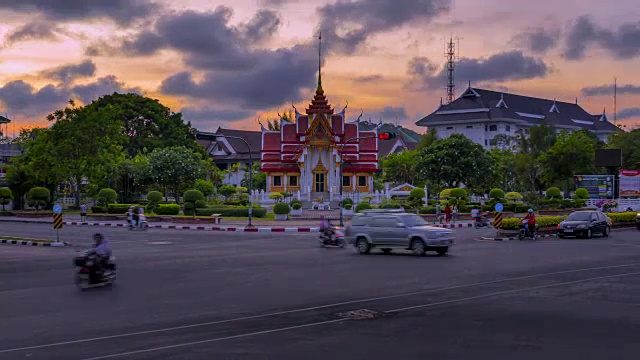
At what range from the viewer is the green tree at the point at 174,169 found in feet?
210

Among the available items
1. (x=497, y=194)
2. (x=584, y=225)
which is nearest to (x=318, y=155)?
(x=497, y=194)

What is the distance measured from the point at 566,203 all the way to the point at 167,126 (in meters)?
48.9

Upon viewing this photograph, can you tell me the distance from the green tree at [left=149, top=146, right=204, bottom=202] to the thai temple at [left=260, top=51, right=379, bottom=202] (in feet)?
33.5

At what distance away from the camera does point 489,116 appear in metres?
110

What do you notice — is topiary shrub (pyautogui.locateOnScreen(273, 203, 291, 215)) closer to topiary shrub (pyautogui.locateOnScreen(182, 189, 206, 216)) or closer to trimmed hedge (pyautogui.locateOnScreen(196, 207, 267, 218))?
trimmed hedge (pyautogui.locateOnScreen(196, 207, 267, 218))

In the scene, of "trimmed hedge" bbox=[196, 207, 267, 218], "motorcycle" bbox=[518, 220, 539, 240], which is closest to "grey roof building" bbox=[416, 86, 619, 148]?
"trimmed hedge" bbox=[196, 207, 267, 218]

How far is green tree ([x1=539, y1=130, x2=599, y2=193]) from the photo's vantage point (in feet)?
228

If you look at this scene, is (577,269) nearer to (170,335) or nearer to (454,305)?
(454,305)

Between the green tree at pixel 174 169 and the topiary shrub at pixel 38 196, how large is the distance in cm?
916

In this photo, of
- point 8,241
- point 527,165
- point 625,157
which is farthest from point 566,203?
point 8,241

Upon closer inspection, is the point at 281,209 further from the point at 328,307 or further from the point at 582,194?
the point at 328,307

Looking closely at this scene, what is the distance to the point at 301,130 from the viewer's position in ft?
248

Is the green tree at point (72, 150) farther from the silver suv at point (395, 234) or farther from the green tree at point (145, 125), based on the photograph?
the silver suv at point (395, 234)

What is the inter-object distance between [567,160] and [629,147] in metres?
11.3
